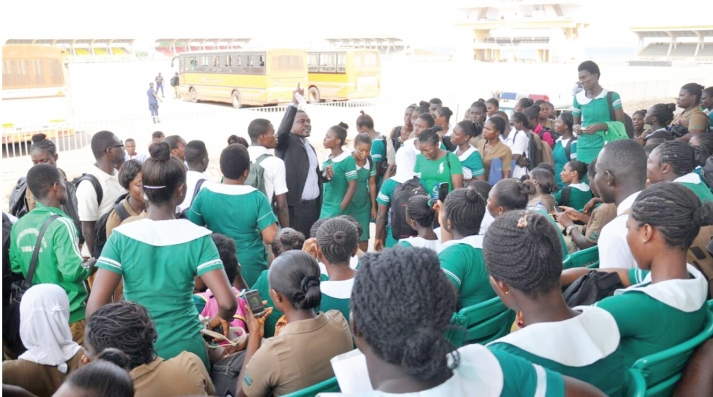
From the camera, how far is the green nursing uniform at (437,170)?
230 inches

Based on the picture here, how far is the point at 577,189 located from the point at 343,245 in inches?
129

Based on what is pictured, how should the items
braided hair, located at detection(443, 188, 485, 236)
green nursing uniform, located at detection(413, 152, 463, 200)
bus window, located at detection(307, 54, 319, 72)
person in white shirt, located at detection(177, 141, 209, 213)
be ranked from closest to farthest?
braided hair, located at detection(443, 188, 485, 236) < person in white shirt, located at detection(177, 141, 209, 213) < green nursing uniform, located at detection(413, 152, 463, 200) < bus window, located at detection(307, 54, 319, 72)

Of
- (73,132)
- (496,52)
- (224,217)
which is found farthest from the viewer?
(496,52)

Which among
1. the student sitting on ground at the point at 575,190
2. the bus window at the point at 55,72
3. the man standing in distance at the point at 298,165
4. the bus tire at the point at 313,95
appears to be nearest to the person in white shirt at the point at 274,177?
the man standing in distance at the point at 298,165

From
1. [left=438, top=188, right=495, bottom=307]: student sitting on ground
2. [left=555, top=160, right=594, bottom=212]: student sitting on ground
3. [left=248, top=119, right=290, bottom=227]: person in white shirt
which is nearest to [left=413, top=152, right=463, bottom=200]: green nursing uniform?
[left=555, top=160, right=594, bottom=212]: student sitting on ground

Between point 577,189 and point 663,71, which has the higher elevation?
point 663,71

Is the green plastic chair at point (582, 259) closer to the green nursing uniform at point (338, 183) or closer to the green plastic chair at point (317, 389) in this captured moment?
the green plastic chair at point (317, 389)

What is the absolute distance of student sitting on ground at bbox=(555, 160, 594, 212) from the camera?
5750 millimetres

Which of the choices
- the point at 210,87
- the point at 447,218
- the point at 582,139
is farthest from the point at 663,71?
the point at 447,218

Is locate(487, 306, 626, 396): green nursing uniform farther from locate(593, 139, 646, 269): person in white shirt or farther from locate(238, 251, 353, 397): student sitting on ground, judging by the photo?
locate(593, 139, 646, 269): person in white shirt

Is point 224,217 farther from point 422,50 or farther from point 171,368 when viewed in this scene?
point 422,50

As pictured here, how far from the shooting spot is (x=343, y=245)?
3344mm

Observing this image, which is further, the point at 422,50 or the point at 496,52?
the point at 422,50

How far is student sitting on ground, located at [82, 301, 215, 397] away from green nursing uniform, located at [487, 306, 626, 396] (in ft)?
4.31
